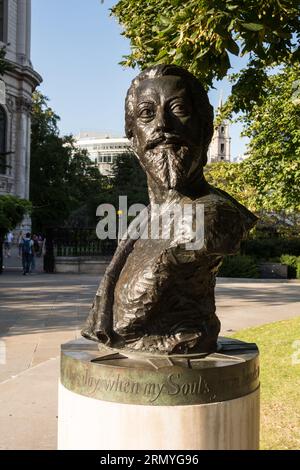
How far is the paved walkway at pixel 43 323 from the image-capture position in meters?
5.22

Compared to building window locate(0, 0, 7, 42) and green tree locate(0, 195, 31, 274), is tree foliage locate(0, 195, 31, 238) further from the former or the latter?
building window locate(0, 0, 7, 42)

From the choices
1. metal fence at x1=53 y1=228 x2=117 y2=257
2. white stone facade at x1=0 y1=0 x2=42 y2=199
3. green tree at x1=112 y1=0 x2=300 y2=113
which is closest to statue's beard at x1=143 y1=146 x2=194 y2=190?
green tree at x1=112 y1=0 x2=300 y2=113

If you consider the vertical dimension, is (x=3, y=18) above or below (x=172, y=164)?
above

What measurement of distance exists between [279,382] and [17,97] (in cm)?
3570

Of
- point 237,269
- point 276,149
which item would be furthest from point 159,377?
point 237,269

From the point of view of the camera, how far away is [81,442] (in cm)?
295

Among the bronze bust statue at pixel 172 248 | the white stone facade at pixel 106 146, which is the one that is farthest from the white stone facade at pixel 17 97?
the white stone facade at pixel 106 146

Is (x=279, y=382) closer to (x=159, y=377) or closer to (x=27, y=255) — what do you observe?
(x=159, y=377)

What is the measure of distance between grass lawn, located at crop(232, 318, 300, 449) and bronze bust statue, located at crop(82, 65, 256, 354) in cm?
211

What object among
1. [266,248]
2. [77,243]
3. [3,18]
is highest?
[3,18]

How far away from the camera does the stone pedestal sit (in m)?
2.79

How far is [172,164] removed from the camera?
3.28m

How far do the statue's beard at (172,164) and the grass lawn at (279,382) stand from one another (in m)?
2.74

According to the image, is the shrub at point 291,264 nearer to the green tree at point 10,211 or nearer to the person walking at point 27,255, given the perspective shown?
the person walking at point 27,255
